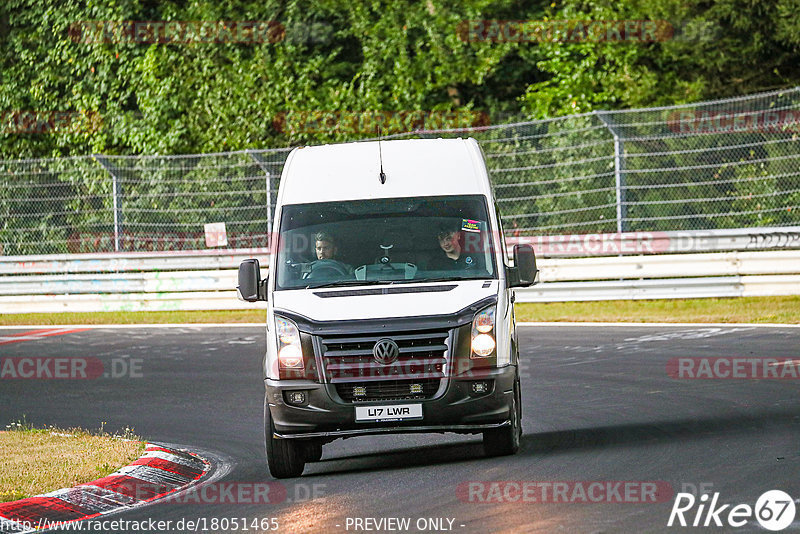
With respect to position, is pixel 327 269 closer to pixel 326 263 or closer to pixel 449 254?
pixel 326 263

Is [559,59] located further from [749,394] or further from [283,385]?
[283,385]

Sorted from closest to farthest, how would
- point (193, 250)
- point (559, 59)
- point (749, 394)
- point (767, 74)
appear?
point (749, 394) < point (193, 250) < point (767, 74) < point (559, 59)

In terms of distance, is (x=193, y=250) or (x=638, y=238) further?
(x=193, y=250)

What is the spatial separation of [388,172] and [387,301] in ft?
4.56

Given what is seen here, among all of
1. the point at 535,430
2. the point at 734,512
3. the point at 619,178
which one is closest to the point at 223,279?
the point at 619,178

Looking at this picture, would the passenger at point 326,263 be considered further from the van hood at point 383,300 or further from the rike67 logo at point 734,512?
the rike67 logo at point 734,512

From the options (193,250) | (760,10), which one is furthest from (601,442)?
(760,10)

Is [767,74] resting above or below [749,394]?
above

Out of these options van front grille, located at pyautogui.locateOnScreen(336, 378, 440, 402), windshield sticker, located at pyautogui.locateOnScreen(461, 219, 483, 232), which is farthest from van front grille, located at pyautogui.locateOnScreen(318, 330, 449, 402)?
windshield sticker, located at pyautogui.locateOnScreen(461, 219, 483, 232)

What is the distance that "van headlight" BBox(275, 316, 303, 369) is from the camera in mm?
9594

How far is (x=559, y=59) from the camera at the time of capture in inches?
1209

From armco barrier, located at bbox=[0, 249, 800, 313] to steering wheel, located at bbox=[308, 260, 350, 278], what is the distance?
11305 millimetres

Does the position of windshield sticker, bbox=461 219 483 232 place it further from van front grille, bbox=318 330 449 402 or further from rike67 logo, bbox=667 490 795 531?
rike67 logo, bbox=667 490 795 531

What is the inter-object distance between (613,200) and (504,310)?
12.6 metres
